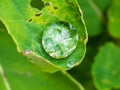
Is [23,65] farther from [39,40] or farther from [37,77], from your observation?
[39,40]

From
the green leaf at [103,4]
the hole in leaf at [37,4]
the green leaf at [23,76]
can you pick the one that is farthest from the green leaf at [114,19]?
the hole in leaf at [37,4]

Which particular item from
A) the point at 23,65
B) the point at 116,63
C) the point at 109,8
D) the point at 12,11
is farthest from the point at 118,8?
the point at 12,11

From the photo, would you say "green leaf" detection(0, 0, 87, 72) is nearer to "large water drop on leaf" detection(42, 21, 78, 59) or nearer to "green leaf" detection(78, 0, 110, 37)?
"large water drop on leaf" detection(42, 21, 78, 59)

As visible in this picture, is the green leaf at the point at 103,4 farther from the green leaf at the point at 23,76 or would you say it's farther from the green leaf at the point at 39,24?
the green leaf at the point at 39,24

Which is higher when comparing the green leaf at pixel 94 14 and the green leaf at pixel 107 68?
the green leaf at pixel 94 14

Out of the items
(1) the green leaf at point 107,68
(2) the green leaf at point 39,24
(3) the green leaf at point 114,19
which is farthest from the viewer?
(3) the green leaf at point 114,19

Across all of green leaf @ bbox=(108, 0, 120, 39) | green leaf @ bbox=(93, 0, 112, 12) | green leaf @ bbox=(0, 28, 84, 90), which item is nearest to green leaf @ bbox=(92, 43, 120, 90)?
green leaf @ bbox=(108, 0, 120, 39)
